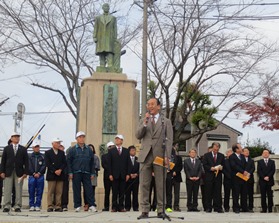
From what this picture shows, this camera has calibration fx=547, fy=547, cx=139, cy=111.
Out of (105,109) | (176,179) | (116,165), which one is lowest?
(176,179)

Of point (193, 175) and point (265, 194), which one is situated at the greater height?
point (193, 175)

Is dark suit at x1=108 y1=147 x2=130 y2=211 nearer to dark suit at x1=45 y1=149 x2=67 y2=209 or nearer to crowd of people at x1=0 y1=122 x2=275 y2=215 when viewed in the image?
crowd of people at x1=0 y1=122 x2=275 y2=215

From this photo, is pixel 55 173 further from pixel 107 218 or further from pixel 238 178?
pixel 238 178

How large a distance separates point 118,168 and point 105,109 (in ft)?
12.5

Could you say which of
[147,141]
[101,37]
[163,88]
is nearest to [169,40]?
[163,88]

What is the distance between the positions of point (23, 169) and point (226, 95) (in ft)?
41.6

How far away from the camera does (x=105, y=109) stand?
17141 mm

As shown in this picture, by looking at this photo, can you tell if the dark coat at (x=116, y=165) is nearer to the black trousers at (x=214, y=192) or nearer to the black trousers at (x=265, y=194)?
the black trousers at (x=214, y=192)

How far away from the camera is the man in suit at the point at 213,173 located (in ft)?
47.7

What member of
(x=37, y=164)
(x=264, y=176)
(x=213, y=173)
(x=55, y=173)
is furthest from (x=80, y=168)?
(x=264, y=176)

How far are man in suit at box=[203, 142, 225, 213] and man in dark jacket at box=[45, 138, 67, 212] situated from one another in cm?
389

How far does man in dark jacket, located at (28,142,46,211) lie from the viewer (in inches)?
541

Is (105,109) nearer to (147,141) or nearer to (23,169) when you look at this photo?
(23,169)

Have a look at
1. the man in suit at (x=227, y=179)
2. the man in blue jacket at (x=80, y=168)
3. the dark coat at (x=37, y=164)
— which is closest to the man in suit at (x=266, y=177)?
the man in suit at (x=227, y=179)
